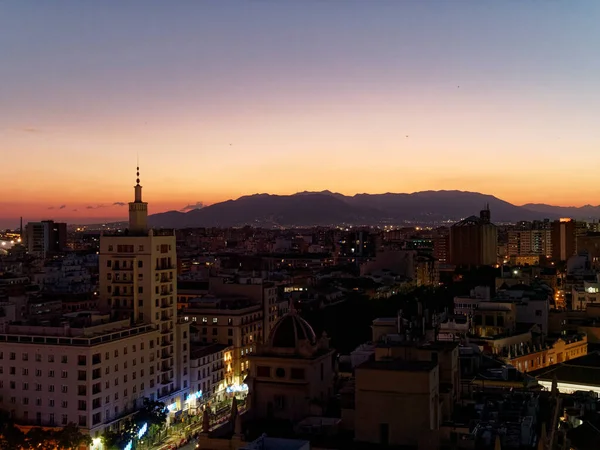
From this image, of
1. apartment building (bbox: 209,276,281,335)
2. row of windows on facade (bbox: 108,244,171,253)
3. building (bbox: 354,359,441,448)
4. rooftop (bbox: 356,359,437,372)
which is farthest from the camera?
apartment building (bbox: 209,276,281,335)

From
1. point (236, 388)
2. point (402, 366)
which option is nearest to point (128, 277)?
point (236, 388)

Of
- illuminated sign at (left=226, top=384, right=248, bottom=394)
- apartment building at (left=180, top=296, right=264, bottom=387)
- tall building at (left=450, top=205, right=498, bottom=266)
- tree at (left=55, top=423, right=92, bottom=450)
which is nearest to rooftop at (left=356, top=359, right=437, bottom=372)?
tree at (left=55, top=423, right=92, bottom=450)

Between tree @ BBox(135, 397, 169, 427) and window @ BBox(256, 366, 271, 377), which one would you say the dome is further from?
tree @ BBox(135, 397, 169, 427)

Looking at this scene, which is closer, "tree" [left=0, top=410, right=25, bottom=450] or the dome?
the dome

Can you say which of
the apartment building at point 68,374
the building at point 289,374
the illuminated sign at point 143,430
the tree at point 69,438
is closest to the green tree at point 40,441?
the tree at point 69,438

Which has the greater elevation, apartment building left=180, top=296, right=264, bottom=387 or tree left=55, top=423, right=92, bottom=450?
apartment building left=180, top=296, right=264, bottom=387

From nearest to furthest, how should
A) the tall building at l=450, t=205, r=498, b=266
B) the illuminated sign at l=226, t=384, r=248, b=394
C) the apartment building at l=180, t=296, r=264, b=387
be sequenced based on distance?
the illuminated sign at l=226, t=384, r=248, b=394
the apartment building at l=180, t=296, r=264, b=387
the tall building at l=450, t=205, r=498, b=266

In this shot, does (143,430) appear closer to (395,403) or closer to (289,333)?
(289,333)
